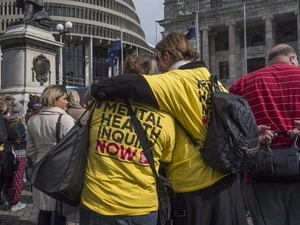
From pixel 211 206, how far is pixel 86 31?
79358 millimetres

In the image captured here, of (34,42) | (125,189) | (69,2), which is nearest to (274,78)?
(125,189)

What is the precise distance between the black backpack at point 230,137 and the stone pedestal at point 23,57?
11807mm

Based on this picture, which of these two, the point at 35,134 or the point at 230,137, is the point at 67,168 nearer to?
the point at 230,137

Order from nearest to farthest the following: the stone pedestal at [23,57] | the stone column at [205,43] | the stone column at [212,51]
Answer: the stone pedestal at [23,57] < the stone column at [205,43] < the stone column at [212,51]

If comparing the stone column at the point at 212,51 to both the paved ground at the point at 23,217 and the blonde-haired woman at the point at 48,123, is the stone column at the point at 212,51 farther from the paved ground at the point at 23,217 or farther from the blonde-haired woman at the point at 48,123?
the blonde-haired woman at the point at 48,123

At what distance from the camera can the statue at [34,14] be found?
14977mm

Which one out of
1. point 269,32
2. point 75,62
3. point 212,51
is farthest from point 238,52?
point 75,62

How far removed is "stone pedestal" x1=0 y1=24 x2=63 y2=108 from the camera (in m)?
14.0

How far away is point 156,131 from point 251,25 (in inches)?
2505

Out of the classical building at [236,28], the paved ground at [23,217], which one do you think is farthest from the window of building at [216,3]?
the paved ground at [23,217]

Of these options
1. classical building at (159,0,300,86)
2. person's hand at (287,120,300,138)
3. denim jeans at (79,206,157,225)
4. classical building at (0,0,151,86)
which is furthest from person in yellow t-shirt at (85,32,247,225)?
classical building at (0,0,151,86)

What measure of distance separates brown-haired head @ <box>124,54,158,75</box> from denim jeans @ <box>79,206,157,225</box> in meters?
1.03

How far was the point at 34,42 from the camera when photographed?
14203mm

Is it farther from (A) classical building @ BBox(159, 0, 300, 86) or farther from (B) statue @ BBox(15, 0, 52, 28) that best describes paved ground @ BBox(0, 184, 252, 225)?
(A) classical building @ BBox(159, 0, 300, 86)
